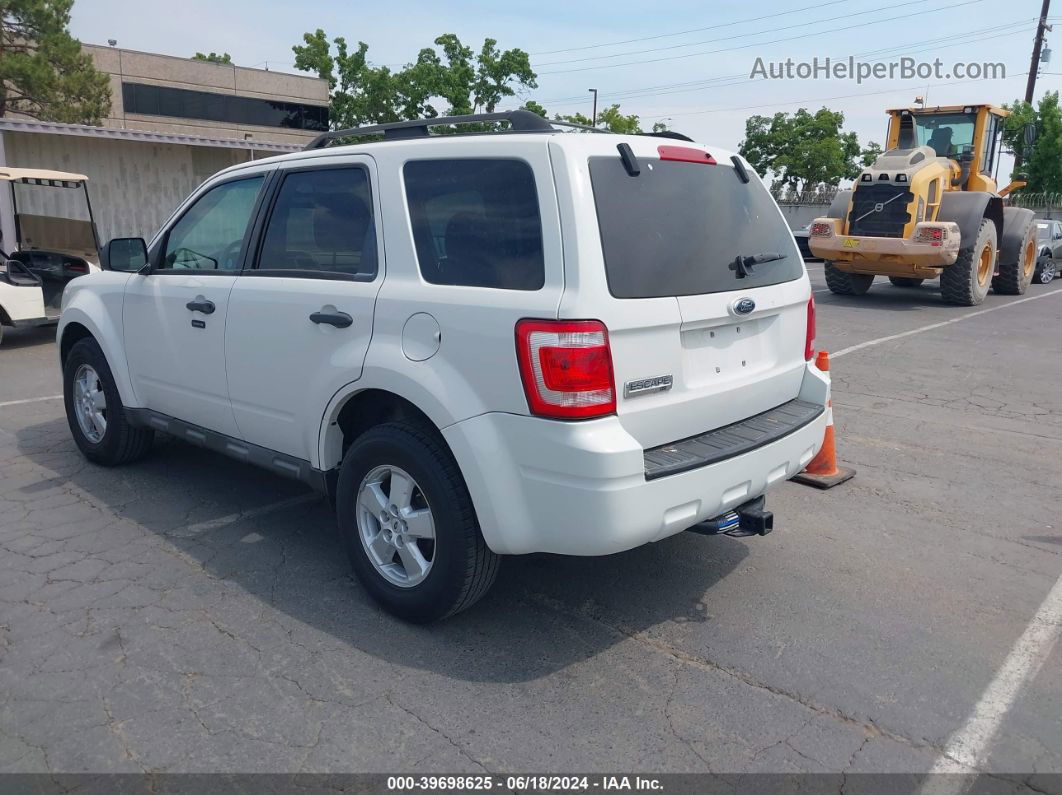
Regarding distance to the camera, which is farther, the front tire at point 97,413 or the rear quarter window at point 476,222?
the front tire at point 97,413

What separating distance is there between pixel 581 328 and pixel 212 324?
233 centimetres

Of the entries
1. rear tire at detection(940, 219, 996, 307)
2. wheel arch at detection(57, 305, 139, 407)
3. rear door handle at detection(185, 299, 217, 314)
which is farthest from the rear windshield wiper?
rear tire at detection(940, 219, 996, 307)

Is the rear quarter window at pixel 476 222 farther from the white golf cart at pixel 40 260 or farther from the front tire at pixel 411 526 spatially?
the white golf cart at pixel 40 260

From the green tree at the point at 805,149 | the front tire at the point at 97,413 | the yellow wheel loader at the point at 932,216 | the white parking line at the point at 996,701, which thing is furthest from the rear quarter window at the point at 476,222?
the green tree at the point at 805,149

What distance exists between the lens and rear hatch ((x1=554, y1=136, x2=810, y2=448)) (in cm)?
310

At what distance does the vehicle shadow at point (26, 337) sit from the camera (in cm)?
1060

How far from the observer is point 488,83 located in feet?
152

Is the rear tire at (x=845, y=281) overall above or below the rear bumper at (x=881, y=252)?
below

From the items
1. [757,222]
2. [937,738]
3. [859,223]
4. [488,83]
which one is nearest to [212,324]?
[757,222]

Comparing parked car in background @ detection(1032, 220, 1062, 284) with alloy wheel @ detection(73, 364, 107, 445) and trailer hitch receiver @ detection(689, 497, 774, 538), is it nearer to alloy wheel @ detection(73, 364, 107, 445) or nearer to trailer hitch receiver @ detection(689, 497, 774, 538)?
trailer hitch receiver @ detection(689, 497, 774, 538)

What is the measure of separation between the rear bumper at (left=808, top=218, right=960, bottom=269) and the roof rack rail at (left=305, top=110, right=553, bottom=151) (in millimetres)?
11075

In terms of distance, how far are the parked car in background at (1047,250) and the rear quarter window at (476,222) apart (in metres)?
20.3

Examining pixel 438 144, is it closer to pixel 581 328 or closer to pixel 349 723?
pixel 581 328

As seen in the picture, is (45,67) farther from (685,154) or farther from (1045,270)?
(685,154)
